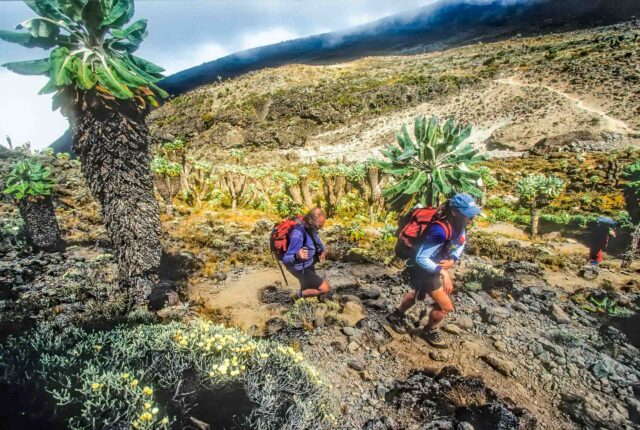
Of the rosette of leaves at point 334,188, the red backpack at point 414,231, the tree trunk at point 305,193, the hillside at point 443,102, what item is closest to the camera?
the red backpack at point 414,231

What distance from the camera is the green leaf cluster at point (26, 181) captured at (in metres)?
7.90

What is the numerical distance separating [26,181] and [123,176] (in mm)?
4567

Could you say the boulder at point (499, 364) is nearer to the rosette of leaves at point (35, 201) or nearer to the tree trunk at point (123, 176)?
the tree trunk at point (123, 176)

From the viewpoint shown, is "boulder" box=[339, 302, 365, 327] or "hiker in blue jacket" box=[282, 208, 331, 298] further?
"boulder" box=[339, 302, 365, 327]

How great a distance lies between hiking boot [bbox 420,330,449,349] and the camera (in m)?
4.61

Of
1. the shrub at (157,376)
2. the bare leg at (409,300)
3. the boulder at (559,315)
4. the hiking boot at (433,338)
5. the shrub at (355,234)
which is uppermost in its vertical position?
the shrub at (157,376)

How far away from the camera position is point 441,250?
3949mm

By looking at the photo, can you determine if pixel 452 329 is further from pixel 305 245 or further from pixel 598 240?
pixel 598 240

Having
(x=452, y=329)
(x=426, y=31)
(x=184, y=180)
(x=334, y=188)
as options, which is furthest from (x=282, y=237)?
(x=426, y=31)

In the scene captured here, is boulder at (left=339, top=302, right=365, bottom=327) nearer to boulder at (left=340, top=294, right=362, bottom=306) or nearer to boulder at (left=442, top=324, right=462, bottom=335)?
boulder at (left=340, top=294, right=362, bottom=306)

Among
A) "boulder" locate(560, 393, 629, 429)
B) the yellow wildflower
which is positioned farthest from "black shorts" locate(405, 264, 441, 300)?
the yellow wildflower

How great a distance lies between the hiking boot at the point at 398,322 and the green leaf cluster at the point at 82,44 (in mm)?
5261

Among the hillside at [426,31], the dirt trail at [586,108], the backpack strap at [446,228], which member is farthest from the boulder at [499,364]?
the hillside at [426,31]

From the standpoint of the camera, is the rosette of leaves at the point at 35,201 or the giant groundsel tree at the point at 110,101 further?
the rosette of leaves at the point at 35,201
